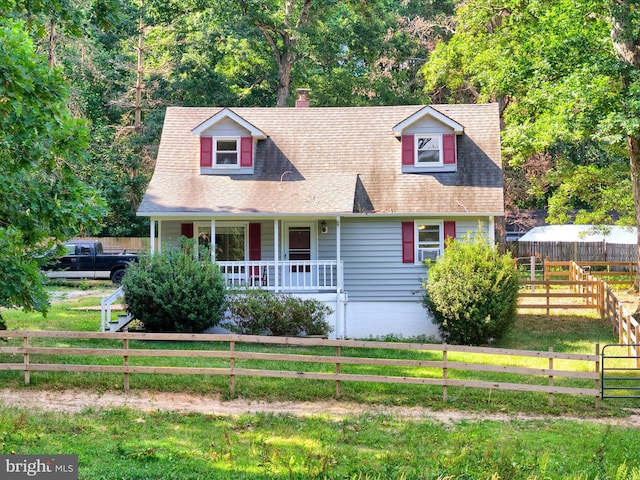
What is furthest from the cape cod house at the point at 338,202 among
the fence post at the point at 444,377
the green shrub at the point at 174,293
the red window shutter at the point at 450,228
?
the fence post at the point at 444,377

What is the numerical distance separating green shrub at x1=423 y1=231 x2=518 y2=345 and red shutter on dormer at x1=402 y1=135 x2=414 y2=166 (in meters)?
4.91

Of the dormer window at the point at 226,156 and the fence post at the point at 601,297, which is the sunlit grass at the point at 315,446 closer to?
the fence post at the point at 601,297

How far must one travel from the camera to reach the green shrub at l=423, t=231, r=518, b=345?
1908cm

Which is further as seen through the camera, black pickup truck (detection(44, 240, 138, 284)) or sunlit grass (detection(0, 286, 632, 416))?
black pickup truck (detection(44, 240, 138, 284))

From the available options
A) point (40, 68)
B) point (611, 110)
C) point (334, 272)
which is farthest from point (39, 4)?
point (611, 110)

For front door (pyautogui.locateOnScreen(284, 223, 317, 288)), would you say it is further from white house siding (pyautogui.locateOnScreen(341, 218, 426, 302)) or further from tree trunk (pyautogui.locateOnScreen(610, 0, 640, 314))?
tree trunk (pyautogui.locateOnScreen(610, 0, 640, 314))

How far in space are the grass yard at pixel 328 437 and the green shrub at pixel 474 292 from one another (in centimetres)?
493

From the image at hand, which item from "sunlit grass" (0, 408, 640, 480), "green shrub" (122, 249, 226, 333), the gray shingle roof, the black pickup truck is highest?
the gray shingle roof

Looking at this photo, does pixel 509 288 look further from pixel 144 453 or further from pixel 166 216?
pixel 144 453

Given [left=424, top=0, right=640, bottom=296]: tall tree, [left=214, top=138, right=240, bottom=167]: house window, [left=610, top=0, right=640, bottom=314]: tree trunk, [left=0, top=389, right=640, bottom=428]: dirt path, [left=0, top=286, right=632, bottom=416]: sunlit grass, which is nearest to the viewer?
[left=0, top=389, right=640, bottom=428]: dirt path

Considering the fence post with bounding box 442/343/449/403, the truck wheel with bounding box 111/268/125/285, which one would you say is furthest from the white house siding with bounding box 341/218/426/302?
the truck wheel with bounding box 111/268/125/285

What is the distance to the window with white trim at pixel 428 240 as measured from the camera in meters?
22.9

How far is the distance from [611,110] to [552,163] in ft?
77.2

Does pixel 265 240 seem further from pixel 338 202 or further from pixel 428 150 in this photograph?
pixel 428 150
